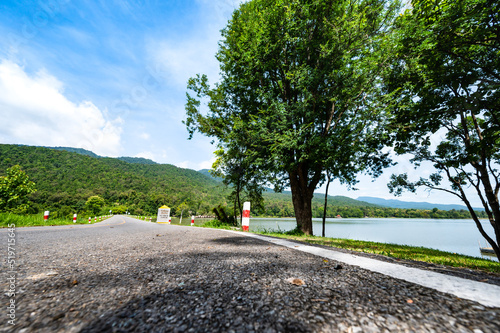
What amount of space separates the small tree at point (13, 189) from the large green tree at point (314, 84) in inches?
1217

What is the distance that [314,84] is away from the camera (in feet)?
24.6

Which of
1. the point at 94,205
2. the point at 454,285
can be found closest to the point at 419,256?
the point at 454,285

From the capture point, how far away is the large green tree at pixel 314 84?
277 inches

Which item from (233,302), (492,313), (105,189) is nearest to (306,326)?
(233,302)

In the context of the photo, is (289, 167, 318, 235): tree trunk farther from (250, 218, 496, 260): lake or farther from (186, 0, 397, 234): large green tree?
(250, 218, 496, 260): lake

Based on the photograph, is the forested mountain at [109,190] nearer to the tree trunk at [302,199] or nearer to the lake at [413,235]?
the lake at [413,235]

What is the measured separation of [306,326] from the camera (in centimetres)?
95

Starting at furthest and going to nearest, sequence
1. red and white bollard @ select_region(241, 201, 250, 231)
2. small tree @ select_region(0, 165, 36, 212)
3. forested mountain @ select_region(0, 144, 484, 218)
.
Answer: forested mountain @ select_region(0, 144, 484, 218) < small tree @ select_region(0, 165, 36, 212) < red and white bollard @ select_region(241, 201, 250, 231)

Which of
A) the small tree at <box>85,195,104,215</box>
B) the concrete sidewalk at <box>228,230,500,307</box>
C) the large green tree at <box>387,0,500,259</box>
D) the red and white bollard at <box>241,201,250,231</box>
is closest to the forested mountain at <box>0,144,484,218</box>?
the small tree at <box>85,195,104,215</box>

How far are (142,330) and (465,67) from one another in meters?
7.81

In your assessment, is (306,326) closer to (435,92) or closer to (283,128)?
(283,128)

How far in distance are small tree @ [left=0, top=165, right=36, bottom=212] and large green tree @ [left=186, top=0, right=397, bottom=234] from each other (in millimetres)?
30910

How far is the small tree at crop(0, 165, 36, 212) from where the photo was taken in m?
22.9

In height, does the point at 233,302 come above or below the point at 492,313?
below
